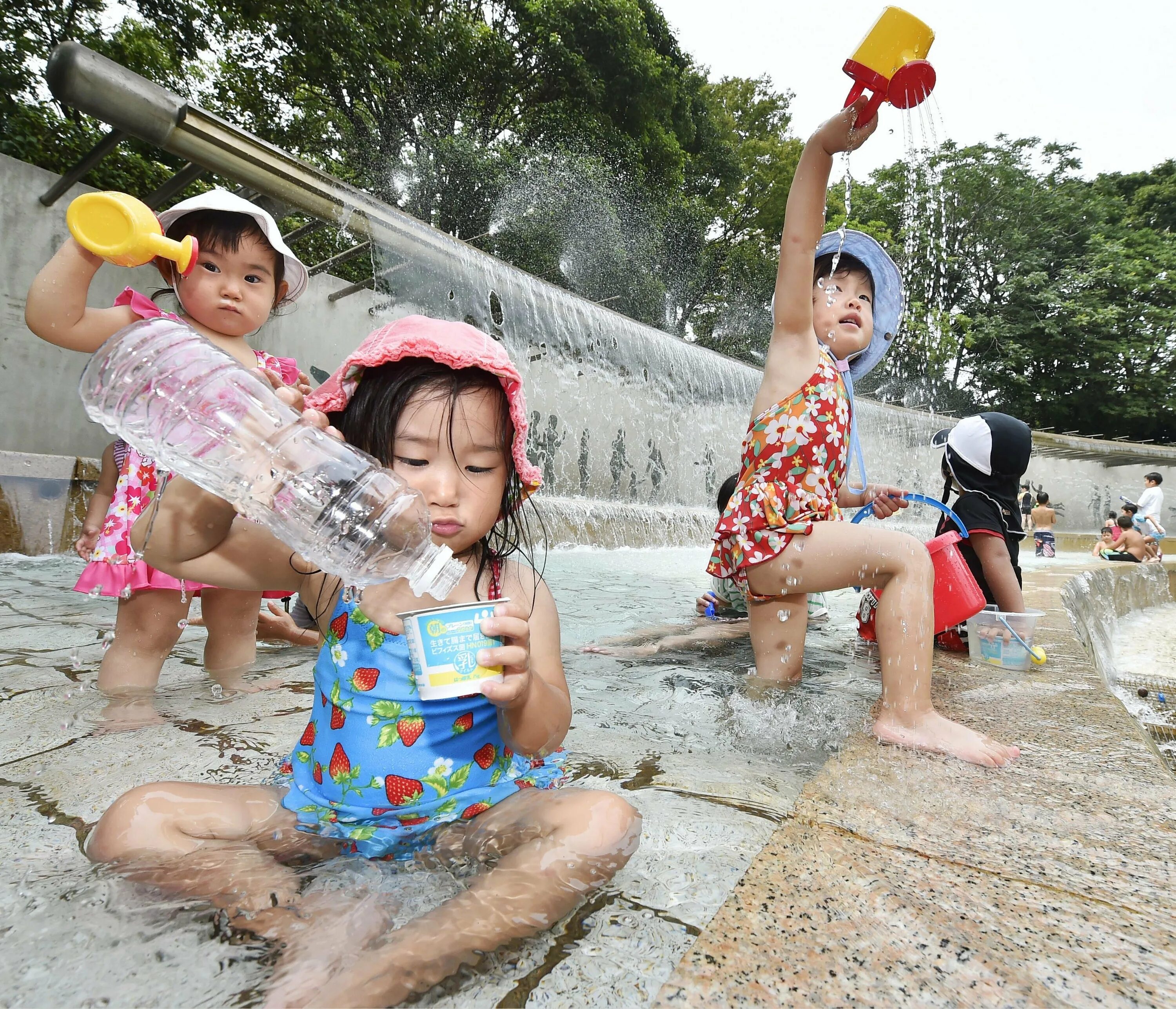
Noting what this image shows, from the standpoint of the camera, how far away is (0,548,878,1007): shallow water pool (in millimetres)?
921

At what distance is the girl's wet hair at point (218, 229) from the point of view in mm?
2178

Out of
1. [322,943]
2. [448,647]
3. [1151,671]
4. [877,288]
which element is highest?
[877,288]

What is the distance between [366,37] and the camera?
17.6 m

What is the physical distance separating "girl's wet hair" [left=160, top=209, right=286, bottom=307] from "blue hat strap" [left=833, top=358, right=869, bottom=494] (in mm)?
2027

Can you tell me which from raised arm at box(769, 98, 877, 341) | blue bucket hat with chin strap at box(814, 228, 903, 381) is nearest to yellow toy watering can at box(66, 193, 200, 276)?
raised arm at box(769, 98, 877, 341)

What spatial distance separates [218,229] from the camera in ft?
7.19

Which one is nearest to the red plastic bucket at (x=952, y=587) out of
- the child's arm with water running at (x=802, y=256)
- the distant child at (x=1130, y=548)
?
the child's arm with water running at (x=802, y=256)

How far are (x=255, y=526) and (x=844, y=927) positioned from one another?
4.14ft

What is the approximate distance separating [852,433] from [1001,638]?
3.43 ft

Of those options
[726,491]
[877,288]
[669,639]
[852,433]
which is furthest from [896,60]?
[726,491]

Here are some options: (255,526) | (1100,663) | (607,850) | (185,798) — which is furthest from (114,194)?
(1100,663)

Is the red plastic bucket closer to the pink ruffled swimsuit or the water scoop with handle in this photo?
the water scoop with handle

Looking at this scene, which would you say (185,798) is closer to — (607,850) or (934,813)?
(607,850)

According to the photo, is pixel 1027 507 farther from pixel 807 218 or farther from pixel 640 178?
pixel 807 218
